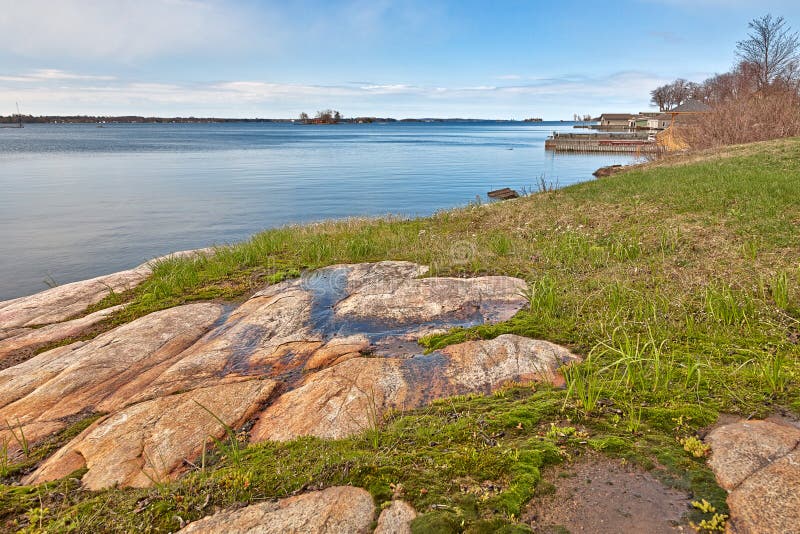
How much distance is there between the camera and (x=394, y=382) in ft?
19.3

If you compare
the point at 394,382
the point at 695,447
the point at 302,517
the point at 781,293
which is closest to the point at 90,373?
the point at 394,382

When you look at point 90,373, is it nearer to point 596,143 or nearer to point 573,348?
point 573,348

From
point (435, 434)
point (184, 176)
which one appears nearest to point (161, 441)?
point (435, 434)

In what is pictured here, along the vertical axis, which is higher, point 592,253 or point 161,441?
point 592,253

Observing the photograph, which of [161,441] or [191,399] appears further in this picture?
[191,399]

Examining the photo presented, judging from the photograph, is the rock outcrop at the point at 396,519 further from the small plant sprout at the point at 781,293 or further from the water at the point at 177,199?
the water at the point at 177,199

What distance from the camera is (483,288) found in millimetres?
9328

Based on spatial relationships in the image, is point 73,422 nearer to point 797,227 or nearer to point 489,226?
point 489,226

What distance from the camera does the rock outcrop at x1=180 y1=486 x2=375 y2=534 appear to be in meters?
3.50

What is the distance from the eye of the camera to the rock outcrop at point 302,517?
350 cm

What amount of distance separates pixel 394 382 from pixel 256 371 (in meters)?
2.10

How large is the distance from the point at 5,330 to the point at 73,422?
533 centimetres

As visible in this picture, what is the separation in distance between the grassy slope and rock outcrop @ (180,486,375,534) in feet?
0.56

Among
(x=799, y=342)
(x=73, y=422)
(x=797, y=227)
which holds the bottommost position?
(x=73, y=422)
